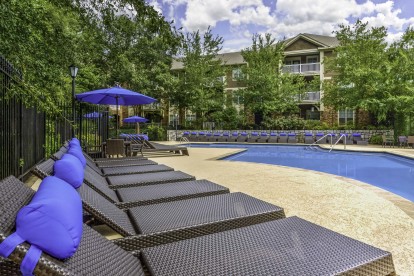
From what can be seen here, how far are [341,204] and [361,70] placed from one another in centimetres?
1668

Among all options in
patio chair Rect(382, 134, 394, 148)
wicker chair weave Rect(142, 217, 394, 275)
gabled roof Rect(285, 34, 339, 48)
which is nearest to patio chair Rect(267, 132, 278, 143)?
patio chair Rect(382, 134, 394, 148)

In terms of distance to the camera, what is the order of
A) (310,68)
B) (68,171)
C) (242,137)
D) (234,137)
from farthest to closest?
(310,68) < (234,137) < (242,137) < (68,171)

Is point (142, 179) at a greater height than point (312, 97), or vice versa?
point (312, 97)

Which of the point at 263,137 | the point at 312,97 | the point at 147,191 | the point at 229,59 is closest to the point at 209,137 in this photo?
the point at 263,137

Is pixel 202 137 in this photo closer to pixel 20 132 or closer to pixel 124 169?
pixel 124 169

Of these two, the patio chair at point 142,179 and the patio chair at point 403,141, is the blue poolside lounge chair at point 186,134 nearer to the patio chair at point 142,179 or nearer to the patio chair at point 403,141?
the patio chair at point 403,141

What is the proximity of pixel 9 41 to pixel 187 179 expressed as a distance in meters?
3.04

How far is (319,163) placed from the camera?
11.3 m

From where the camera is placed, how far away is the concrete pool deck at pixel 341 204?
3.05 meters

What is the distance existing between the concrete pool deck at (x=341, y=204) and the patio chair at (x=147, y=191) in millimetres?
1240

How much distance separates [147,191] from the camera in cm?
356

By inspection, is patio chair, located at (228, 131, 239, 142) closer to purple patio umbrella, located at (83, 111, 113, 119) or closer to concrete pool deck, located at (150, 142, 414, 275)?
purple patio umbrella, located at (83, 111, 113, 119)

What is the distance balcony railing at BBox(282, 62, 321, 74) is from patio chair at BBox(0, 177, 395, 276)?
2582 centimetres

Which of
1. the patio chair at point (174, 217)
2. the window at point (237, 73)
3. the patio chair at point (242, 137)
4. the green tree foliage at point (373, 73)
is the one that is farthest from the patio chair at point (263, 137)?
the patio chair at point (174, 217)
